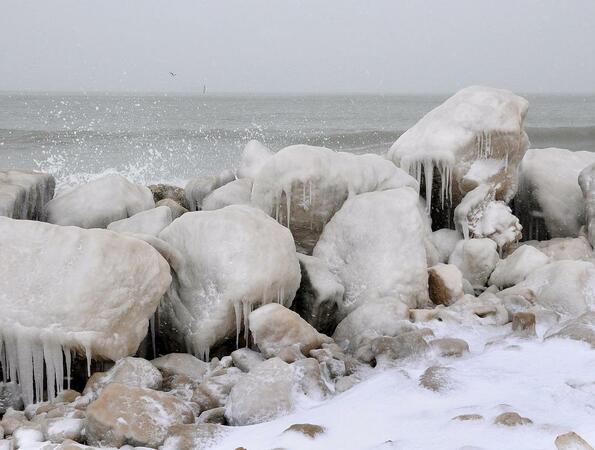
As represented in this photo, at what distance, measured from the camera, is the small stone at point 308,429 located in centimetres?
322

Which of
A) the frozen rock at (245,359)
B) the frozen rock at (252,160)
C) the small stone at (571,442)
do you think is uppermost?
the frozen rock at (252,160)

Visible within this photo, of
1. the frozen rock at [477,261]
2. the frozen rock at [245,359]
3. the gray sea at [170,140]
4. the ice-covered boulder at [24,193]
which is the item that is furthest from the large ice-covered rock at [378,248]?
the gray sea at [170,140]

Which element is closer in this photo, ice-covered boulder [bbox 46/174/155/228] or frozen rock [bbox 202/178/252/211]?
ice-covered boulder [bbox 46/174/155/228]

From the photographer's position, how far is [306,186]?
5.92 metres

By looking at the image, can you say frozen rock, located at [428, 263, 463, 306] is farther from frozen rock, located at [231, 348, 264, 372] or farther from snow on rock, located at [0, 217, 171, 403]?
snow on rock, located at [0, 217, 171, 403]

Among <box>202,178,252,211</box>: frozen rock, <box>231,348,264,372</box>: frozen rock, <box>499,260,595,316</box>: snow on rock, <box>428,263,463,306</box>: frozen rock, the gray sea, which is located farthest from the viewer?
the gray sea

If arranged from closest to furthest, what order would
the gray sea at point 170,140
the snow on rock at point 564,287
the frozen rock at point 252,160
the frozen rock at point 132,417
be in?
the frozen rock at point 132,417
the snow on rock at point 564,287
the frozen rock at point 252,160
the gray sea at point 170,140

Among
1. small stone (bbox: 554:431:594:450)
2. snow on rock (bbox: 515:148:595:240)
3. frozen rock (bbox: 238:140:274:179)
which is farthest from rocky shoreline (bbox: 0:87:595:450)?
frozen rock (bbox: 238:140:274:179)

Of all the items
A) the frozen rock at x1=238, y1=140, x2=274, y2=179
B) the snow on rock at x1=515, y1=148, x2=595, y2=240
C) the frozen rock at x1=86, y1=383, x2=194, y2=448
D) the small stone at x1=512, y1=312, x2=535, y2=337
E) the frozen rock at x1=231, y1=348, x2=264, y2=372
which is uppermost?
the frozen rock at x1=238, y1=140, x2=274, y2=179

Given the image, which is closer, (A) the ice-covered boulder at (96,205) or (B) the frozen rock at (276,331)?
(B) the frozen rock at (276,331)

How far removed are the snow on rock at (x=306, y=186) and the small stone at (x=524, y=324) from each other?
200 centimetres

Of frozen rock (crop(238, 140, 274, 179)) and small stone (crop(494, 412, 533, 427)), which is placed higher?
frozen rock (crop(238, 140, 274, 179))

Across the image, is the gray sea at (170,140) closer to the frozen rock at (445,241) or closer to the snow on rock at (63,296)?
the frozen rock at (445,241)

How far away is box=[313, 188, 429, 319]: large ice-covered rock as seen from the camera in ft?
17.8
